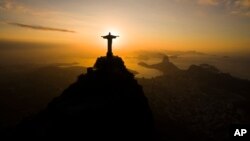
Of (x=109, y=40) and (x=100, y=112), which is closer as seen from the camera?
(x=100, y=112)

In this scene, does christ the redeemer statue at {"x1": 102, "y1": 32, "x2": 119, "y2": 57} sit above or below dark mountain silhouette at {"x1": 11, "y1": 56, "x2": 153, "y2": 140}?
above

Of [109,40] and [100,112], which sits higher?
[109,40]

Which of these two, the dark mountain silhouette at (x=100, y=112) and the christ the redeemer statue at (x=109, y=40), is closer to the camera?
the dark mountain silhouette at (x=100, y=112)

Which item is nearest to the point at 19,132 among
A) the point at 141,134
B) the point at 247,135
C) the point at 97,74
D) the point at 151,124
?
the point at 97,74

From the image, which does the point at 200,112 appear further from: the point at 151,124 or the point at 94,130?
the point at 94,130

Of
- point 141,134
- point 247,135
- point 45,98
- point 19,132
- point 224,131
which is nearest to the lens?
point 247,135

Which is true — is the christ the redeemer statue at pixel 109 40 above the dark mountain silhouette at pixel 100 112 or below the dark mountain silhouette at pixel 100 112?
above

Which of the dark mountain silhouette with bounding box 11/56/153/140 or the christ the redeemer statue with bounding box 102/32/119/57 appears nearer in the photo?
the dark mountain silhouette with bounding box 11/56/153/140

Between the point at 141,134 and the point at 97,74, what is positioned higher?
the point at 97,74
